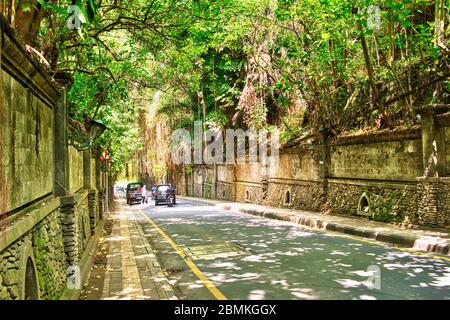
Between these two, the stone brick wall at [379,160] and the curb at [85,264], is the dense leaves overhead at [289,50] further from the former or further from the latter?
the curb at [85,264]

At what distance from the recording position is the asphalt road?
24.3 ft

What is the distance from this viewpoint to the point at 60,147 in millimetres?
8367

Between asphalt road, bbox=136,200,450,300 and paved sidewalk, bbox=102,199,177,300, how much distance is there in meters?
0.33

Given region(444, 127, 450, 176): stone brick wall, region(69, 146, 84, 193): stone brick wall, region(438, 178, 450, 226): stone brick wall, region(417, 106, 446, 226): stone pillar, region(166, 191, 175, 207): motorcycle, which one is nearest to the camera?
region(69, 146, 84, 193): stone brick wall

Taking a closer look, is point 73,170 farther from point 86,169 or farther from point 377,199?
point 377,199

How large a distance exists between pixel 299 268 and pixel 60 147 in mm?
5388

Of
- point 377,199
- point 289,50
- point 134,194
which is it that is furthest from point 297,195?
point 134,194

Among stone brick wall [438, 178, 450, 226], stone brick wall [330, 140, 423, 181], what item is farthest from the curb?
stone brick wall [330, 140, 423, 181]

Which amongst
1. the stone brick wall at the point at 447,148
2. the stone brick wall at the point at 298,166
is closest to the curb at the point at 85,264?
the stone brick wall at the point at 447,148

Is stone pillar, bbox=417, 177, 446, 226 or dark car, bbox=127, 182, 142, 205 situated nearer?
stone pillar, bbox=417, 177, 446, 226

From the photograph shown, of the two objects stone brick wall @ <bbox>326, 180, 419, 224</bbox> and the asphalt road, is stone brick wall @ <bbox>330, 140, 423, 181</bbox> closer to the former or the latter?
stone brick wall @ <bbox>326, 180, 419, 224</bbox>

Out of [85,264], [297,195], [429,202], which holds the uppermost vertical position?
[429,202]
